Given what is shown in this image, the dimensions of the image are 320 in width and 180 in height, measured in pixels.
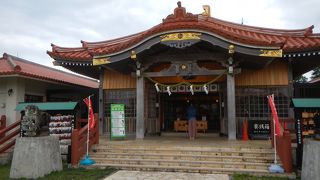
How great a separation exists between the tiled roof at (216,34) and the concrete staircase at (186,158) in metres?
3.97

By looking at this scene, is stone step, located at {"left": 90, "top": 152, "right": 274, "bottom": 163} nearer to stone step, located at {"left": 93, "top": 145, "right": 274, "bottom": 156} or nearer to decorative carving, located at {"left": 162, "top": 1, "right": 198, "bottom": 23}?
stone step, located at {"left": 93, "top": 145, "right": 274, "bottom": 156}

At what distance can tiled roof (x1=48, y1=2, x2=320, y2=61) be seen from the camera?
11273 millimetres

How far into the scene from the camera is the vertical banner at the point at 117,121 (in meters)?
12.8

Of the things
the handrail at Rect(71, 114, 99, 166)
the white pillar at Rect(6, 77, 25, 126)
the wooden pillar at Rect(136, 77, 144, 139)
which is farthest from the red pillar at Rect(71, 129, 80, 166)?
the white pillar at Rect(6, 77, 25, 126)

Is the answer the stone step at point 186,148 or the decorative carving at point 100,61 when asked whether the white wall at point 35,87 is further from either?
the stone step at point 186,148

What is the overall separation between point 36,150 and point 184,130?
8.97m

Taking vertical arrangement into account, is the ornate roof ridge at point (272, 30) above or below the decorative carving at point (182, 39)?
above

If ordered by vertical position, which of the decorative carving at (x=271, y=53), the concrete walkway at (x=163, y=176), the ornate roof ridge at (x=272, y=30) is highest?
the ornate roof ridge at (x=272, y=30)

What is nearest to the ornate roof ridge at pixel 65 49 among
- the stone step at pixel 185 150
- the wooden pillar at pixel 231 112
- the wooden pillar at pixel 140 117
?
the wooden pillar at pixel 140 117

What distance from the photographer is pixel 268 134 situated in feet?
42.1

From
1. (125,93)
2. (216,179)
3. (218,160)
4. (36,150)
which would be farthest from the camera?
(125,93)

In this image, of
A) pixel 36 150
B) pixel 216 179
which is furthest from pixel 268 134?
A: pixel 36 150

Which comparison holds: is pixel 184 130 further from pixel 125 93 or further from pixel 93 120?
pixel 93 120

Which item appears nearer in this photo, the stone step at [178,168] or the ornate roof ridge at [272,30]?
the stone step at [178,168]
